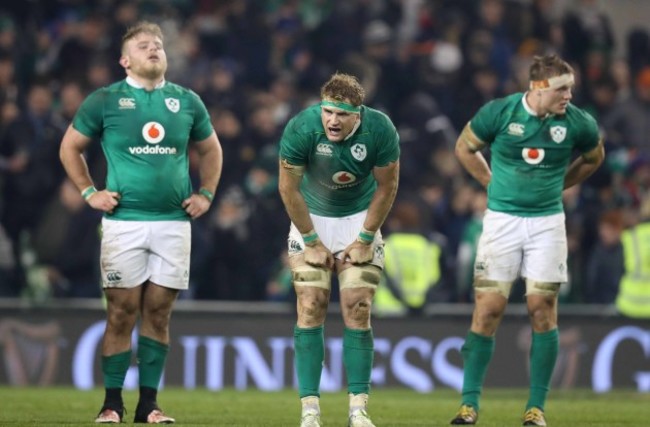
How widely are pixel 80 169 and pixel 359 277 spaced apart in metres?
2.25

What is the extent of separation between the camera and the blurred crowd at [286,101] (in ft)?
58.8

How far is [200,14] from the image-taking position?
2169 centimetres

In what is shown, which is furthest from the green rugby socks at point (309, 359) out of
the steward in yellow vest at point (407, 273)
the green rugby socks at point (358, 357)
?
the steward in yellow vest at point (407, 273)

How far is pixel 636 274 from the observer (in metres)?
18.0

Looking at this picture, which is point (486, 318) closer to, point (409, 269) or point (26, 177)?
point (409, 269)

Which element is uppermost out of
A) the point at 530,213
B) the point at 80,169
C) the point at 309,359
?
the point at 80,169

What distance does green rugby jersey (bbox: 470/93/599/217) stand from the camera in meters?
11.7

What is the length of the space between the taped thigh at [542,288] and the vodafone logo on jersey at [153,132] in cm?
286

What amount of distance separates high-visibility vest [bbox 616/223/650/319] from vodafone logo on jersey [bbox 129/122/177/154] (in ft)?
27.0

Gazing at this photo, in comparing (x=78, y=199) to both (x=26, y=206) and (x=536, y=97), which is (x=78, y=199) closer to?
(x=26, y=206)

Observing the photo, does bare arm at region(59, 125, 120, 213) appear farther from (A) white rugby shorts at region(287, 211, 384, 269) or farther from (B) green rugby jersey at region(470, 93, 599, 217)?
(B) green rugby jersey at region(470, 93, 599, 217)

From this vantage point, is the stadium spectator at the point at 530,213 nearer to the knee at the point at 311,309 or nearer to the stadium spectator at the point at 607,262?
the knee at the point at 311,309

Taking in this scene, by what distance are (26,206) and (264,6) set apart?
547 centimetres

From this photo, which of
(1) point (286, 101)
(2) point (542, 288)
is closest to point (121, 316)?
(2) point (542, 288)
